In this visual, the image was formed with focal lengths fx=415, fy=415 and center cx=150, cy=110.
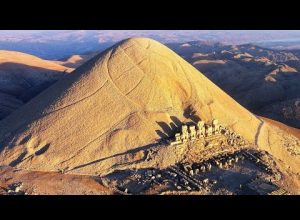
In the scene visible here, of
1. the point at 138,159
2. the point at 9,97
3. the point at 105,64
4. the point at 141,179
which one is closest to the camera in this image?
the point at 141,179

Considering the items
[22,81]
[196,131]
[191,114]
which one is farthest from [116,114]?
[22,81]

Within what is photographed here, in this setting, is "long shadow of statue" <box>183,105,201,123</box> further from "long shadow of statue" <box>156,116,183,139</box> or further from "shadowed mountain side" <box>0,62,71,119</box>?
"shadowed mountain side" <box>0,62,71,119</box>

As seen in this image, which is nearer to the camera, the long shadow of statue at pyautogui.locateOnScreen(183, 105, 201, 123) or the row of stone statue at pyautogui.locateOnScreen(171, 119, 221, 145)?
the row of stone statue at pyautogui.locateOnScreen(171, 119, 221, 145)

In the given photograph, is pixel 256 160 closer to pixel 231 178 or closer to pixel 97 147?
pixel 231 178

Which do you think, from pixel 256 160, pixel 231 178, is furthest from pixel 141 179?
pixel 256 160

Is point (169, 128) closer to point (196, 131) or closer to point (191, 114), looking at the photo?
point (196, 131)

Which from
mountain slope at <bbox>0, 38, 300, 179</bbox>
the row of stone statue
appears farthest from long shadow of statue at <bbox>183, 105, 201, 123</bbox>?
the row of stone statue

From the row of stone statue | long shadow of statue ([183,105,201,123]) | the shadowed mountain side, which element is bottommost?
the shadowed mountain side
